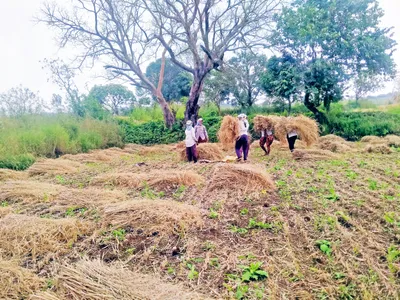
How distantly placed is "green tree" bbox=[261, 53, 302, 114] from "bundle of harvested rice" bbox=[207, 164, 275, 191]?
860 centimetres

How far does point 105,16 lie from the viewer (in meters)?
13.2

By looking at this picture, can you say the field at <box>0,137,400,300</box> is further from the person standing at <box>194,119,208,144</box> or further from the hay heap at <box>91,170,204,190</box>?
the person standing at <box>194,119,208,144</box>

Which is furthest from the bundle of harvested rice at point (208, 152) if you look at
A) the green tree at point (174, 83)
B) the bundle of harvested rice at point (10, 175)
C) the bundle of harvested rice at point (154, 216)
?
the green tree at point (174, 83)

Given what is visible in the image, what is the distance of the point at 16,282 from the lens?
80.5 inches

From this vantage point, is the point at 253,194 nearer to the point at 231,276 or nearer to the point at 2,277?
the point at 231,276

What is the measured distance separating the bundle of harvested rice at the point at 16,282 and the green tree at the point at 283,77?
447 inches

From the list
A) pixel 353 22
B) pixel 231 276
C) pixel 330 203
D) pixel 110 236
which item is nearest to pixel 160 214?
pixel 110 236

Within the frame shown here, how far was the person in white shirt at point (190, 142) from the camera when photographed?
22.4 feet

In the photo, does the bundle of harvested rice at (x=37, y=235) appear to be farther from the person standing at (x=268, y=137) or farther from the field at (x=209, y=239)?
the person standing at (x=268, y=137)

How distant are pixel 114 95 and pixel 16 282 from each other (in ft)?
83.5

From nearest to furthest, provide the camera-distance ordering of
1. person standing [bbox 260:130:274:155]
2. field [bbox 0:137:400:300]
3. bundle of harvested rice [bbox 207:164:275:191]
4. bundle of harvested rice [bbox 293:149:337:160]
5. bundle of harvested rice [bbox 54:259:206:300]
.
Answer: bundle of harvested rice [bbox 54:259:206:300] → field [bbox 0:137:400:300] → bundle of harvested rice [bbox 207:164:275:191] → bundle of harvested rice [bbox 293:149:337:160] → person standing [bbox 260:130:274:155]

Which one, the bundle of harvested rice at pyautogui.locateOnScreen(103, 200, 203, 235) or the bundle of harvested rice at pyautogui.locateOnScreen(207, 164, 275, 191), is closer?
the bundle of harvested rice at pyautogui.locateOnScreen(103, 200, 203, 235)

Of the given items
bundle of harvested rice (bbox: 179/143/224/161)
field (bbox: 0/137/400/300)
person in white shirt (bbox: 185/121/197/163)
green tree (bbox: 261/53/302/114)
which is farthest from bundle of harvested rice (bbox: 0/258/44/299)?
green tree (bbox: 261/53/302/114)

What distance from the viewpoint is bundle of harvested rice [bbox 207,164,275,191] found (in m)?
4.06
